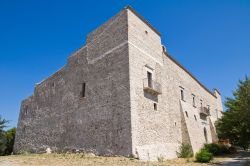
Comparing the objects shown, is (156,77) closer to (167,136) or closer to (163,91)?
(163,91)

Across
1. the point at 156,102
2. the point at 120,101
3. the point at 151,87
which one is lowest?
the point at 120,101

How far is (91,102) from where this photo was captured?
16.6 metres

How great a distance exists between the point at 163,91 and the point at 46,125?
11.9m

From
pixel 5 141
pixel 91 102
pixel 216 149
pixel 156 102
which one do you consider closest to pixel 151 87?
pixel 156 102

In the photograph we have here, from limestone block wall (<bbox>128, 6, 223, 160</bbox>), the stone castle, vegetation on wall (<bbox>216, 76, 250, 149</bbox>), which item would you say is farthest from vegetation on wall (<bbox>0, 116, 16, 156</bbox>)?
vegetation on wall (<bbox>216, 76, 250, 149</bbox>)

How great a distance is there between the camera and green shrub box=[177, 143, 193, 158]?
17.2m

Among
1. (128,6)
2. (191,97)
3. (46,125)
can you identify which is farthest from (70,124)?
(191,97)

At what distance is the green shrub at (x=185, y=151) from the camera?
1719cm

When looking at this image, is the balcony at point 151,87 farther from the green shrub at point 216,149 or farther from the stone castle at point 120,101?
the green shrub at point 216,149

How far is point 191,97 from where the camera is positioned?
2364 centimetres

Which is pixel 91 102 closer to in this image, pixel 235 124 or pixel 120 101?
pixel 120 101

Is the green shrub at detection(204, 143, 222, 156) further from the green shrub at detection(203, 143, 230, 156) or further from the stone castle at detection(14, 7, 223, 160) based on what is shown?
the stone castle at detection(14, 7, 223, 160)

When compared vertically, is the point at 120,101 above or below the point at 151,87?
below

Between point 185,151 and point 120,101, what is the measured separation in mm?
7233
